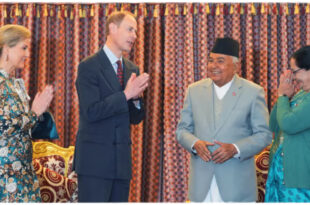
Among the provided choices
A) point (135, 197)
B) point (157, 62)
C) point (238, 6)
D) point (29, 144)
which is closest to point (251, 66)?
point (238, 6)

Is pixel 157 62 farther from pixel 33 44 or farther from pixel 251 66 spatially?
pixel 33 44

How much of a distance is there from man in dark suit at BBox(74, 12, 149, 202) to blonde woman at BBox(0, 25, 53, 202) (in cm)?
31

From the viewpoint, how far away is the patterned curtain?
4.42 metres

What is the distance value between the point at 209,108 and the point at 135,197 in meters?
1.82

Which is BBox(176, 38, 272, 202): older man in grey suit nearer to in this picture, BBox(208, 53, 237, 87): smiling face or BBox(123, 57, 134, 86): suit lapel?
BBox(208, 53, 237, 87): smiling face

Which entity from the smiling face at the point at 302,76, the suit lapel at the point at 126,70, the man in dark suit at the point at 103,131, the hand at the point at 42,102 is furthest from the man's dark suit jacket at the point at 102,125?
the smiling face at the point at 302,76

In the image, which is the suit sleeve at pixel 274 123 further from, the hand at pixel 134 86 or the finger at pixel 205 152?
→ the hand at pixel 134 86

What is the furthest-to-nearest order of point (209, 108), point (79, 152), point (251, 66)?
point (251, 66) → point (209, 108) → point (79, 152)

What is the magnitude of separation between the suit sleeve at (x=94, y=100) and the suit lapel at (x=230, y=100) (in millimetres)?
669

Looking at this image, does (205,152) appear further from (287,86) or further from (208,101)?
(287,86)

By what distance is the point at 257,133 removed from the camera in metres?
2.85

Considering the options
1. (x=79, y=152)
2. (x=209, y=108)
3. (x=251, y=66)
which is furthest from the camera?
(x=251, y=66)

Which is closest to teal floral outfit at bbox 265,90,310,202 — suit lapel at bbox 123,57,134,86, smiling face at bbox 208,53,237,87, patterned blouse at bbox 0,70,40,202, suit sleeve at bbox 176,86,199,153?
smiling face at bbox 208,53,237,87

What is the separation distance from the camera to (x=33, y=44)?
4.58 meters
